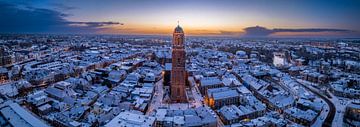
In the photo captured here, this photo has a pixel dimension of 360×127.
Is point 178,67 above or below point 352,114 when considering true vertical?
above

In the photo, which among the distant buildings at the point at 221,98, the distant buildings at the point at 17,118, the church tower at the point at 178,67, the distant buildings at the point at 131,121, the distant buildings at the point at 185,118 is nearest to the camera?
the distant buildings at the point at 131,121

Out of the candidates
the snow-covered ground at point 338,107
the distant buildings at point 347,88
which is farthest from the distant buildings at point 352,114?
the distant buildings at point 347,88

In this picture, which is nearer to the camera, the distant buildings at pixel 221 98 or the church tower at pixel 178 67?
the church tower at pixel 178 67

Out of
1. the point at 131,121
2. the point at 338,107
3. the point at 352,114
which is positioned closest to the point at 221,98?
the point at 131,121

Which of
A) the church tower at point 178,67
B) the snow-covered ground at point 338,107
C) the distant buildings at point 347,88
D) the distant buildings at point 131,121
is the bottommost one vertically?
the snow-covered ground at point 338,107

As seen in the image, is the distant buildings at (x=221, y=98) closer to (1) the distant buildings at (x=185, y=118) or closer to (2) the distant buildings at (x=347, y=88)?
(1) the distant buildings at (x=185, y=118)

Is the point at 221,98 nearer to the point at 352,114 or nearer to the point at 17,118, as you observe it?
the point at 352,114

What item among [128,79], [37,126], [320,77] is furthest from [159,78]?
[320,77]

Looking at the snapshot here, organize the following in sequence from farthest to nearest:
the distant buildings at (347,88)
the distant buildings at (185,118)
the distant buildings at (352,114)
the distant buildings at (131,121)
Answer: the distant buildings at (347,88)
the distant buildings at (352,114)
the distant buildings at (185,118)
the distant buildings at (131,121)

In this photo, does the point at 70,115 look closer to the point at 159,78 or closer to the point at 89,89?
the point at 89,89
